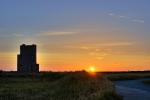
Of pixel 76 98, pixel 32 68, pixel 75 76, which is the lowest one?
pixel 76 98

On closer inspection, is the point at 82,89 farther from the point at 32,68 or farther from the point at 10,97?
the point at 32,68

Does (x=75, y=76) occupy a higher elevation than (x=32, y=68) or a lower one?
lower

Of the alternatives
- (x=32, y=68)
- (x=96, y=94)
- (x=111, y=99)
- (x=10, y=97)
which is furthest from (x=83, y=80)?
(x=32, y=68)

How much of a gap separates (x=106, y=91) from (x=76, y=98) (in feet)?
32.0

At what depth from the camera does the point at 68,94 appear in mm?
43000

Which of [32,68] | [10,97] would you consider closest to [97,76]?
[10,97]

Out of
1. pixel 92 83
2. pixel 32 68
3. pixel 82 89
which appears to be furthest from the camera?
pixel 32 68

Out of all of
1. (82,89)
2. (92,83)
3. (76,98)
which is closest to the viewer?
(76,98)

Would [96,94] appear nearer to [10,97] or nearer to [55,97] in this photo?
[55,97]

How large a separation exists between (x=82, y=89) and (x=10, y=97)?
746cm

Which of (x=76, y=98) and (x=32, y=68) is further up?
(x=32, y=68)

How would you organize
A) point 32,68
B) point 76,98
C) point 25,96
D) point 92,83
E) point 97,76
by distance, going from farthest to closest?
1. point 32,68
2. point 97,76
3. point 92,83
4. point 25,96
5. point 76,98

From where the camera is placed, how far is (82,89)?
46344 mm

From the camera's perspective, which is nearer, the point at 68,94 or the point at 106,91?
the point at 68,94
